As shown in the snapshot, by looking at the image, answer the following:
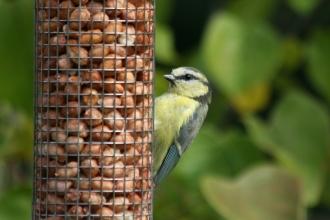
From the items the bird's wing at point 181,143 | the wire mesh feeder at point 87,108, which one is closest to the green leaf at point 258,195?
the bird's wing at point 181,143

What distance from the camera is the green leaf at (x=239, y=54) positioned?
5995 millimetres

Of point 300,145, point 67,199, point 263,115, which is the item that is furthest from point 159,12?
point 67,199

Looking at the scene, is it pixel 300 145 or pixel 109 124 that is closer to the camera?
pixel 109 124

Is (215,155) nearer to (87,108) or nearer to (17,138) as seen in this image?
(17,138)

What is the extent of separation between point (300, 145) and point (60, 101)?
8.87 ft

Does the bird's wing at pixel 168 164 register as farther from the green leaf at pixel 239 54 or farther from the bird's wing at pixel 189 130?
the green leaf at pixel 239 54

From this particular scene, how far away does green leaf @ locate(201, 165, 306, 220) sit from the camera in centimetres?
516

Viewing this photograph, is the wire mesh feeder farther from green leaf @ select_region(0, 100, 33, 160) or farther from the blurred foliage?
green leaf @ select_region(0, 100, 33, 160)

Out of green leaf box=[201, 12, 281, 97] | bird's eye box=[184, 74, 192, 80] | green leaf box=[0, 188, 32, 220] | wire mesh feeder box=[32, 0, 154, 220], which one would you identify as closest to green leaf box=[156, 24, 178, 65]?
green leaf box=[201, 12, 281, 97]

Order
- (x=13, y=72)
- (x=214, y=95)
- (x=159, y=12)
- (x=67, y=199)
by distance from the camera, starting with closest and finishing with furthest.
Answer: (x=67, y=199)
(x=13, y=72)
(x=159, y=12)
(x=214, y=95)

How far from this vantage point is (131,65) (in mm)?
4207

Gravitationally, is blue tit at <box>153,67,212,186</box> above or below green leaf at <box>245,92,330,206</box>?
above

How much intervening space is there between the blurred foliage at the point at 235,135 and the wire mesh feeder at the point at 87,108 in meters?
1.19

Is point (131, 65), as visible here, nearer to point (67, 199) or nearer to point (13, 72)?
point (67, 199)
